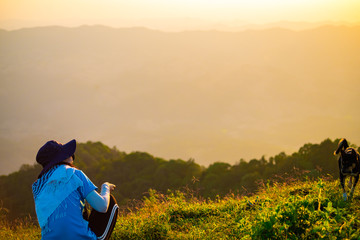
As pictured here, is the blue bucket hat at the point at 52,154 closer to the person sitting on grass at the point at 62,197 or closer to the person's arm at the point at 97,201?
the person sitting on grass at the point at 62,197

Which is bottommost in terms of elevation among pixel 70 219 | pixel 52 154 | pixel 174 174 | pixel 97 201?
pixel 174 174

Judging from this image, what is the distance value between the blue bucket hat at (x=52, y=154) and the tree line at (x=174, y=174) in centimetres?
1366

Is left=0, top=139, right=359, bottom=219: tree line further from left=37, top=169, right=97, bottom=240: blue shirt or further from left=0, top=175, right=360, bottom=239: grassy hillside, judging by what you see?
left=37, top=169, right=97, bottom=240: blue shirt

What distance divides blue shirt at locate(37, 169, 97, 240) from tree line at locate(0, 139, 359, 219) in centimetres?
1361

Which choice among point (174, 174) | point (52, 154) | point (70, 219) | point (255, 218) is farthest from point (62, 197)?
point (174, 174)

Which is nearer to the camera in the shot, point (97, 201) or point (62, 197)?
point (62, 197)

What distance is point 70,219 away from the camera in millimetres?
3836

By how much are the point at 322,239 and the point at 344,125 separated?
190 m

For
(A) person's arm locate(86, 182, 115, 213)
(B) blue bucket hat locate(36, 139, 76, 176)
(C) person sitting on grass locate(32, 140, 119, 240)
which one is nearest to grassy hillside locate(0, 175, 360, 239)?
(A) person's arm locate(86, 182, 115, 213)

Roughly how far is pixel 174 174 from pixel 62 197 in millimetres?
29510

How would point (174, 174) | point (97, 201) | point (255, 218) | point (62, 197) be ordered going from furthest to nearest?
1. point (174, 174)
2. point (255, 218)
3. point (97, 201)
4. point (62, 197)

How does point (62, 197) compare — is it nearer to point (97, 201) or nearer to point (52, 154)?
point (97, 201)

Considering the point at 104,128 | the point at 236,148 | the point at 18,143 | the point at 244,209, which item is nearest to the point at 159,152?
the point at 236,148

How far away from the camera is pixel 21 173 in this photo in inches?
1667
